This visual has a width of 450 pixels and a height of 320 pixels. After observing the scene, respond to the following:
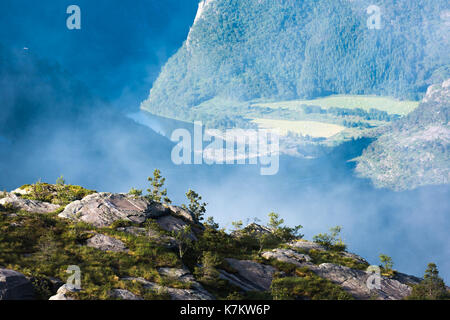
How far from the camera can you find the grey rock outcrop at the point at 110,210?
40719mm

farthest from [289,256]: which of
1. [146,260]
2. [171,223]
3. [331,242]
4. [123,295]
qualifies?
[123,295]

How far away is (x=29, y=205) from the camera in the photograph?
148 ft

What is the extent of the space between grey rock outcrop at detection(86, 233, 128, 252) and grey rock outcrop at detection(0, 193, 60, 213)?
1182cm

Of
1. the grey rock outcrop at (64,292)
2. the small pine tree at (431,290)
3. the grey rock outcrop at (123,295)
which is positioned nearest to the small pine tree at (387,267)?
the small pine tree at (431,290)

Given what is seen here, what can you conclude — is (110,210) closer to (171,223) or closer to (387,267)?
(171,223)

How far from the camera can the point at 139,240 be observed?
118ft

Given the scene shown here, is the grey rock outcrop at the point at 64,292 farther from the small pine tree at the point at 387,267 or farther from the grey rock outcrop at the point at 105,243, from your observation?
the small pine tree at the point at 387,267

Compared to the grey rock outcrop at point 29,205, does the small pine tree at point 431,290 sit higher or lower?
lower

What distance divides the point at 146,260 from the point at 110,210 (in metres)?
11.6

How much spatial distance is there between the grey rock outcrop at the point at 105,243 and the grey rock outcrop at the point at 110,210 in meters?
3.90

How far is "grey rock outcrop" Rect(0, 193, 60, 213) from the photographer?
43997 mm

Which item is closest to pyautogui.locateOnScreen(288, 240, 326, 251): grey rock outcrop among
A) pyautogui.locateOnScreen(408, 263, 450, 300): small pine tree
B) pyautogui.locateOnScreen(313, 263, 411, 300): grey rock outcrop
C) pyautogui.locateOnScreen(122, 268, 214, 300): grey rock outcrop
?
pyautogui.locateOnScreen(313, 263, 411, 300): grey rock outcrop

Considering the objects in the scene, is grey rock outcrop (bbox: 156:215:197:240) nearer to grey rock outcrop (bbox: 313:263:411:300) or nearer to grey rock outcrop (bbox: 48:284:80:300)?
grey rock outcrop (bbox: 313:263:411:300)
